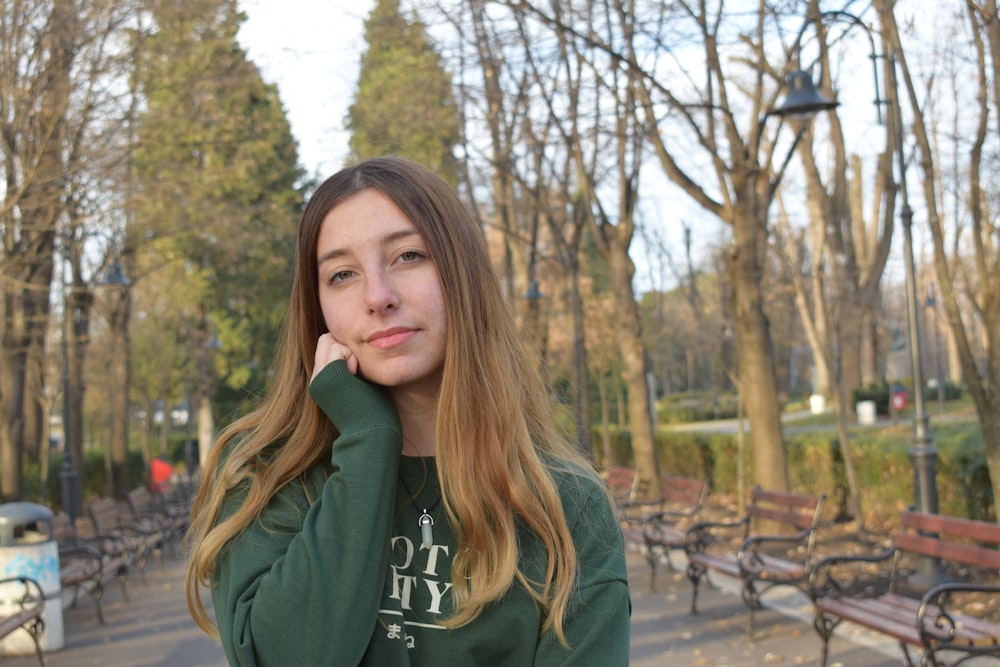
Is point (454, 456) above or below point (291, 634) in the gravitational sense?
above

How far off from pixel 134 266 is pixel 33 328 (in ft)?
16.2

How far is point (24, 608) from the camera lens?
346 inches

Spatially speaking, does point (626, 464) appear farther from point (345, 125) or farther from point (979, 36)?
point (979, 36)

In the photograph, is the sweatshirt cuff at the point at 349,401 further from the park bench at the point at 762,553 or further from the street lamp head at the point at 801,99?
the street lamp head at the point at 801,99

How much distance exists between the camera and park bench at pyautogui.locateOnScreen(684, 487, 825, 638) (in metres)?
8.35

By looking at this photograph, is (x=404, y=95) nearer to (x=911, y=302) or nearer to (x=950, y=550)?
(x=911, y=302)

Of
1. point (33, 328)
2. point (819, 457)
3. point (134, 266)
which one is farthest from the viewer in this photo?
point (134, 266)

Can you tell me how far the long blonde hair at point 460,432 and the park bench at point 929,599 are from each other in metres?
4.58

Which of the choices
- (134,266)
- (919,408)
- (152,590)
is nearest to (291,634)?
(919,408)

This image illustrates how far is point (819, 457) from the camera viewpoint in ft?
48.1

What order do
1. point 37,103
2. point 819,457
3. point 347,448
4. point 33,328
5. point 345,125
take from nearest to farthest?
1. point 347,448
2. point 37,103
3. point 819,457
4. point 33,328
5. point 345,125

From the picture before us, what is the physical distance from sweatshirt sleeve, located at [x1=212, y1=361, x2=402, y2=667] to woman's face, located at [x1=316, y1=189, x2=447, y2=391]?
0.06 meters

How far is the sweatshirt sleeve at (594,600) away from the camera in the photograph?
1.63m

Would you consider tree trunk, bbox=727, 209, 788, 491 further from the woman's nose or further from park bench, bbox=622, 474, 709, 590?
the woman's nose
